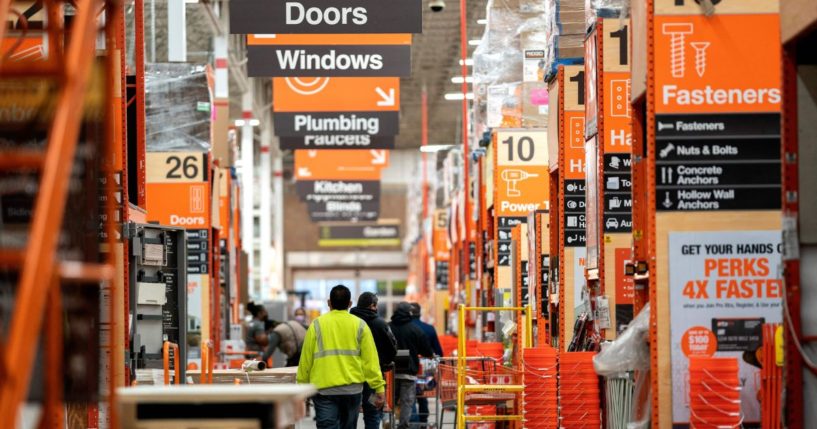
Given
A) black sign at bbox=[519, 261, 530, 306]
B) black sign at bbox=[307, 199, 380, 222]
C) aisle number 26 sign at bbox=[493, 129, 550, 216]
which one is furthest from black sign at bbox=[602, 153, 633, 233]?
black sign at bbox=[307, 199, 380, 222]

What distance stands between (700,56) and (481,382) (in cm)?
646

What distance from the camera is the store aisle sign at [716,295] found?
7.04 metres

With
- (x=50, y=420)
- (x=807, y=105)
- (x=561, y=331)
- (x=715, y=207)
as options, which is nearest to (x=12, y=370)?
(x=50, y=420)

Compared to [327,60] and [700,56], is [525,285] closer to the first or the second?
[327,60]

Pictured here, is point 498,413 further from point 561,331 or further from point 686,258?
point 686,258

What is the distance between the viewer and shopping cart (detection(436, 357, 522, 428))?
11.9 meters

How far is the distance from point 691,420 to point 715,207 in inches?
45.6

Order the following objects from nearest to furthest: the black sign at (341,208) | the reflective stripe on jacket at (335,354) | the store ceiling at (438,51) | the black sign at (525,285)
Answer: the reflective stripe on jacket at (335,354) → the black sign at (525,285) → the black sign at (341,208) → the store ceiling at (438,51)

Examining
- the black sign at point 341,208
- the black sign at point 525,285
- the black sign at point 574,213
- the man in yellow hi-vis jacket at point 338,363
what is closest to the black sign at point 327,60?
the black sign at point 525,285

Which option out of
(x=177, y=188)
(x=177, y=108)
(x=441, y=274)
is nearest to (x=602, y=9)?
(x=177, y=108)

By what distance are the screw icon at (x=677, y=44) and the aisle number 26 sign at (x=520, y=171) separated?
8.44 m

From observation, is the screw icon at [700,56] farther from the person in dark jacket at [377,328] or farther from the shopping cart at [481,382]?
the person in dark jacket at [377,328]

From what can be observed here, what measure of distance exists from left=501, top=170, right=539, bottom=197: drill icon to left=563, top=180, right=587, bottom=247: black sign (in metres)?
4.41

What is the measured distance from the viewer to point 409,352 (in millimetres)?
14086
